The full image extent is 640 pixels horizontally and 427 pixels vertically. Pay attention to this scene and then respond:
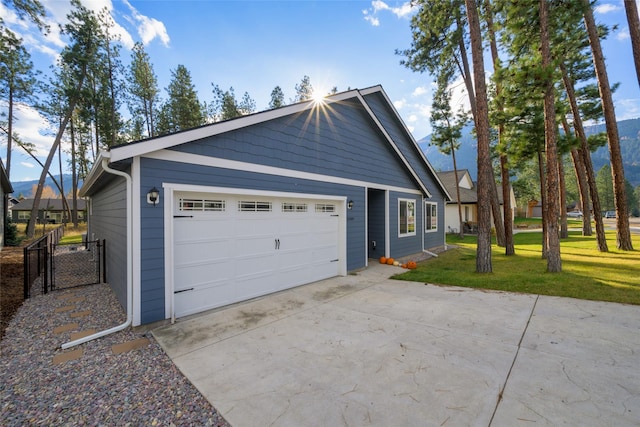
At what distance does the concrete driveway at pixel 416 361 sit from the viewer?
237 cm

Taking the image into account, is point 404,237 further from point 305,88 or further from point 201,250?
point 305,88

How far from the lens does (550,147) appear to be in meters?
7.29

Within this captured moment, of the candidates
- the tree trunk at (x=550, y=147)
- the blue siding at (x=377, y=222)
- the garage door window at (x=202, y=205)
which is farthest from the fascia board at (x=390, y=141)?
the garage door window at (x=202, y=205)

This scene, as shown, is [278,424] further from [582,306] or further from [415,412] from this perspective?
[582,306]

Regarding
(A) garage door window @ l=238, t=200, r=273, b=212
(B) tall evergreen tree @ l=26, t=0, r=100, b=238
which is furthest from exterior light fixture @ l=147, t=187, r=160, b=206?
(B) tall evergreen tree @ l=26, t=0, r=100, b=238

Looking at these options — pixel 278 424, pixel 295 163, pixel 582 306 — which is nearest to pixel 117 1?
pixel 295 163

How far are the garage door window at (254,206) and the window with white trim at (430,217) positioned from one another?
362 inches

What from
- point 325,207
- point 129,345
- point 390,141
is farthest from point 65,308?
point 390,141

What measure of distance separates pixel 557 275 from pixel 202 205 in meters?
8.91

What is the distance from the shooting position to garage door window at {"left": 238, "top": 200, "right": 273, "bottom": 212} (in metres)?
5.41

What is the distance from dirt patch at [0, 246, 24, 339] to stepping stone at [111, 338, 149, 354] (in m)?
1.95

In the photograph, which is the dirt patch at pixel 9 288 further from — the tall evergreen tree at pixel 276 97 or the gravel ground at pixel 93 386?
the tall evergreen tree at pixel 276 97

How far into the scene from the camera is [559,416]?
2.28 metres

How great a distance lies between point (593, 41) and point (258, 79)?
1223cm
